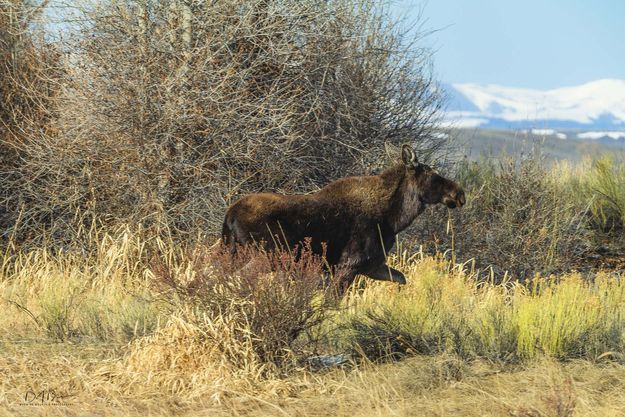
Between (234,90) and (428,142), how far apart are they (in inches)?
135

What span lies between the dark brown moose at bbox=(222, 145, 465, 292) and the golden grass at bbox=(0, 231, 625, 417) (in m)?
0.51

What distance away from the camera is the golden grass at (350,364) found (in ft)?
21.6

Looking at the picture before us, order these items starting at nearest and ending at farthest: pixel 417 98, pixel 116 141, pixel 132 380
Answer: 1. pixel 132 380
2. pixel 116 141
3. pixel 417 98

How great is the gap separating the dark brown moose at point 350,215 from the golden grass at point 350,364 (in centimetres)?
51

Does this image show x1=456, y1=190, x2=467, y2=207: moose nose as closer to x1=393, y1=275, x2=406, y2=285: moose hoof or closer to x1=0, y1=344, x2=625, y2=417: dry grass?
x1=393, y1=275, x2=406, y2=285: moose hoof

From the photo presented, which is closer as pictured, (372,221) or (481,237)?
(372,221)

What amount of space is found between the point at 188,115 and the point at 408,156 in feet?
9.80

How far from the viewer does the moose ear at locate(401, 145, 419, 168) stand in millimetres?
9688

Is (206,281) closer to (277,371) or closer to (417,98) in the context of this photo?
(277,371)

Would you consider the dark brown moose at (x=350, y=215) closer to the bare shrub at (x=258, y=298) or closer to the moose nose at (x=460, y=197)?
the moose nose at (x=460, y=197)

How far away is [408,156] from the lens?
976cm

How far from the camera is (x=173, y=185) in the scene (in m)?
12.3

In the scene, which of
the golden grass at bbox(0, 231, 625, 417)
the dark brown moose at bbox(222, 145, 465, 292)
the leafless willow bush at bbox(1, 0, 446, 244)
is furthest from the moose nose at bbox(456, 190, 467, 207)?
the leafless willow bush at bbox(1, 0, 446, 244)

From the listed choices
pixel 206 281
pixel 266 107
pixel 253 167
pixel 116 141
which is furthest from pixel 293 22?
pixel 206 281
